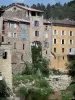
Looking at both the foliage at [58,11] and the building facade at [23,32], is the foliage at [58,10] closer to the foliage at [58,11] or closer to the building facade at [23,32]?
the foliage at [58,11]

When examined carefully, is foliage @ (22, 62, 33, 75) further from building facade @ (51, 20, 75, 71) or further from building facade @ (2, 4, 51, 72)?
building facade @ (51, 20, 75, 71)

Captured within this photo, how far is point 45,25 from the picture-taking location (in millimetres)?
77312

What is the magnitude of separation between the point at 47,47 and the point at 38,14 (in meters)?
5.59

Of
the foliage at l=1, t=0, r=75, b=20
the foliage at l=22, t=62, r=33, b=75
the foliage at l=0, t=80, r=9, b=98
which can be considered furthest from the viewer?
the foliage at l=1, t=0, r=75, b=20

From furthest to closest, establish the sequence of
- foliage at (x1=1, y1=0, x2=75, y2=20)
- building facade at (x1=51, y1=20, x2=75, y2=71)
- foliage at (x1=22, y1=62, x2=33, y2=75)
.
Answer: foliage at (x1=1, y1=0, x2=75, y2=20), building facade at (x1=51, y1=20, x2=75, y2=71), foliage at (x1=22, y1=62, x2=33, y2=75)

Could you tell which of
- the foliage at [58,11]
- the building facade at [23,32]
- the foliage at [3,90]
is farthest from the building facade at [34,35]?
the foliage at [58,11]

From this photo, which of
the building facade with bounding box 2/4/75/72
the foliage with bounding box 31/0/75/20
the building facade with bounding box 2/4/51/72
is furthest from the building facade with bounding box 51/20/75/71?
the foliage with bounding box 31/0/75/20

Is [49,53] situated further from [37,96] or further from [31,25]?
[37,96]

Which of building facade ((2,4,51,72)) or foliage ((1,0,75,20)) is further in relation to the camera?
foliage ((1,0,75,20))

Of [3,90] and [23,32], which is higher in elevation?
[23,32]

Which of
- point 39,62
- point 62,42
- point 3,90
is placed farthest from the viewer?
point 62,42

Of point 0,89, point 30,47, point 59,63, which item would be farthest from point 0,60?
point 59,63

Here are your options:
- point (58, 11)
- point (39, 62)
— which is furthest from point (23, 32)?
point (58, 11)

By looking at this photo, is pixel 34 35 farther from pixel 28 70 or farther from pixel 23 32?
pixel 28 70
